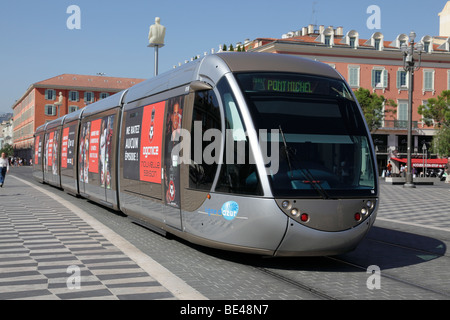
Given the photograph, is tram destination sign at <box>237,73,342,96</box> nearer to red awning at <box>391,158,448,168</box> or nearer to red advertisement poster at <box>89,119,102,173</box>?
red advertisement poster at <box>89,119,102,173</box>

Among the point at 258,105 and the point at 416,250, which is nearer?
the point at 258,105

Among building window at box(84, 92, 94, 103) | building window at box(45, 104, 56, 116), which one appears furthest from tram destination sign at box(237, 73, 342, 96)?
building window at box(84, 92, 94, 103)

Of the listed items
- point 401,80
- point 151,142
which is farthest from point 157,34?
point 401,80

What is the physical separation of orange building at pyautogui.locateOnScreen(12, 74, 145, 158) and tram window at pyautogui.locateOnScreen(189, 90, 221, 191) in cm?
9017

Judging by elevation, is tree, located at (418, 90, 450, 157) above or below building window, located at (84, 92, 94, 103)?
below

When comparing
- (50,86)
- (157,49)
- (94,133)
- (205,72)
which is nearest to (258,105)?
(205,72)

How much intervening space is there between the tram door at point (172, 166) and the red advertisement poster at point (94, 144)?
19.7 ft

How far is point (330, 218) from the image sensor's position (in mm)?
7477

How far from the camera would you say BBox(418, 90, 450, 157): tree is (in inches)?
2196

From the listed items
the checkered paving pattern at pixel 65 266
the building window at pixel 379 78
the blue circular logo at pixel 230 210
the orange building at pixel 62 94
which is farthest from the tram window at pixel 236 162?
the orange building at pixel 62 94

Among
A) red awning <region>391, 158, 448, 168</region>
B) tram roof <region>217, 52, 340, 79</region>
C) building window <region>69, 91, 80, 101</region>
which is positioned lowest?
red awning <region>391, 158, 448, 168</region>

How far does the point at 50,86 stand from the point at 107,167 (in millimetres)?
91280

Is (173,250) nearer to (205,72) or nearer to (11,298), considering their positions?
(205,72)

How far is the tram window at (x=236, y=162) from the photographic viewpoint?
7504mm
